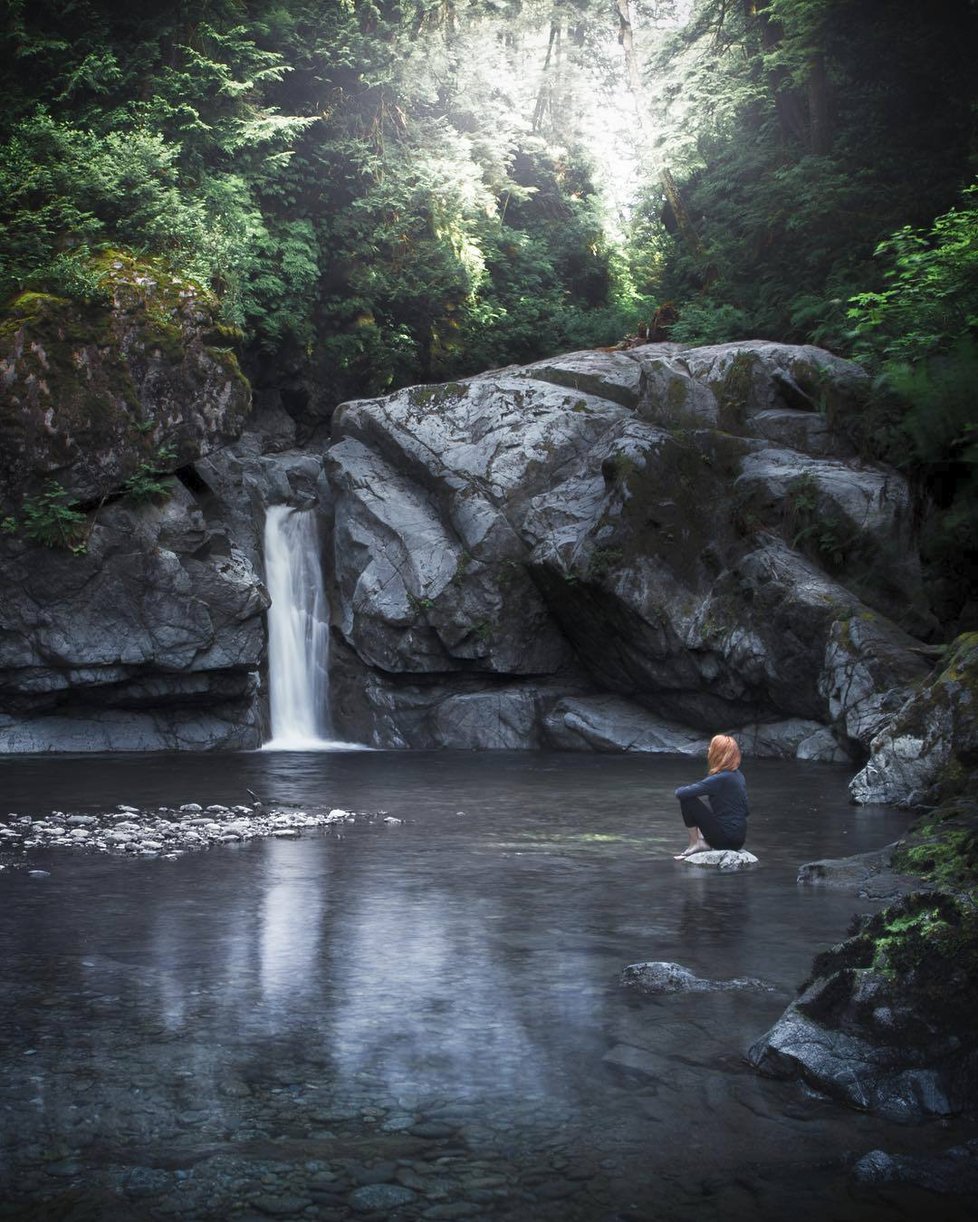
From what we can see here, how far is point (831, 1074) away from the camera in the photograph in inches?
191

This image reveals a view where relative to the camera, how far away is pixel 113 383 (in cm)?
2152

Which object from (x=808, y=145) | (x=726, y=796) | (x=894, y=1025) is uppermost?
(x=808, y=145)

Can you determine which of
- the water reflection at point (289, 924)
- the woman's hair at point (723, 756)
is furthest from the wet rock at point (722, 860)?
the water reflection at point (289, 924)

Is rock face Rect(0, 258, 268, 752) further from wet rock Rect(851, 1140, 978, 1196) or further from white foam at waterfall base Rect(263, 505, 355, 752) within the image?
wet rock Rect(851, 1140, 978, 1196)

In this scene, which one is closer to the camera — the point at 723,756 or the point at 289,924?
the point at 289,924

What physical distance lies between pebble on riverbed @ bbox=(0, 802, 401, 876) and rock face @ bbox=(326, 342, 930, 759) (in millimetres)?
8877

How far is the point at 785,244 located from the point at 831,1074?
26.3m

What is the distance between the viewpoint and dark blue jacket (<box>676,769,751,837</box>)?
34.2 feet

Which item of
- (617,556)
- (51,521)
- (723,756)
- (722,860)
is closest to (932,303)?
(617,556)

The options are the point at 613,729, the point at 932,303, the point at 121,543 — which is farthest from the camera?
the point at 613,729

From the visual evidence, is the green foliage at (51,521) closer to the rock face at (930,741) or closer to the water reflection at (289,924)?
the water reflection at (289,924)

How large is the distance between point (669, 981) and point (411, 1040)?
1.54 metres

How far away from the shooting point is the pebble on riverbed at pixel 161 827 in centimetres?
1120

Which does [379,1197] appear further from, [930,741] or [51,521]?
[51,521]
